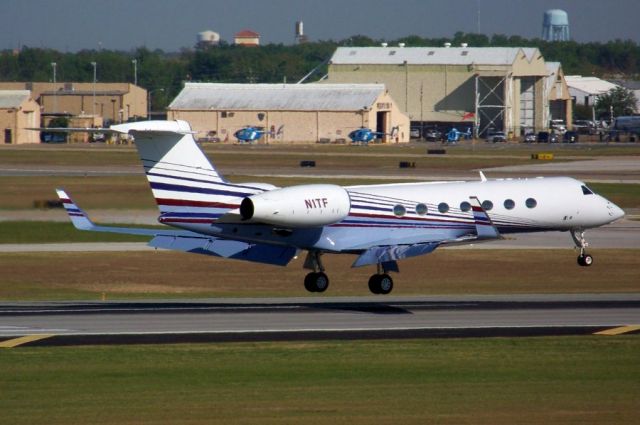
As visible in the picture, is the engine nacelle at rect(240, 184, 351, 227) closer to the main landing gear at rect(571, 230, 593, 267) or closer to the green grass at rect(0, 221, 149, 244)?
the main landing gear at rect(571, 230, 593, 267)

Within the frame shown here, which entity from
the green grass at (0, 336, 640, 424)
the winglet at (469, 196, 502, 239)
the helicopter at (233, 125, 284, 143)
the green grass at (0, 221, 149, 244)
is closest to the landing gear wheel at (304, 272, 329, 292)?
the winglet at (469, 196, 502, 239)

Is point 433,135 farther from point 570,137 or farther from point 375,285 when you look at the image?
point 375,285

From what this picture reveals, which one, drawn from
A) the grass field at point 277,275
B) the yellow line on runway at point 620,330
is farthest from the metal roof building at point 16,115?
the yellow line on runway at point 620,330

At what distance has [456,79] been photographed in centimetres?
18425

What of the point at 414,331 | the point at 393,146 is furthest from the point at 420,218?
the point at 393,146

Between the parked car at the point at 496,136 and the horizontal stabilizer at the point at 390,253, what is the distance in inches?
5370

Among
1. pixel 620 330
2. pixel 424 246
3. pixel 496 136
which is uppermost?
pixel 496 136

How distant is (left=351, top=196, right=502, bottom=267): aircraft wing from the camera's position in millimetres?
39469

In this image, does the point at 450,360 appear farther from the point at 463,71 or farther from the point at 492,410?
the point at 463,71

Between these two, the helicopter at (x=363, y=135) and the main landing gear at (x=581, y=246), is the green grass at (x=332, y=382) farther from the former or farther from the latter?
the helicopter at (x=363, y=135)

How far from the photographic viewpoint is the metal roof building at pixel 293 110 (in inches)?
6683

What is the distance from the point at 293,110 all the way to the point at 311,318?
441ft

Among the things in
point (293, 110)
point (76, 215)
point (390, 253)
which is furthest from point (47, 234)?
point (293, 110)

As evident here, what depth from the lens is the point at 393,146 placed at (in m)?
162
